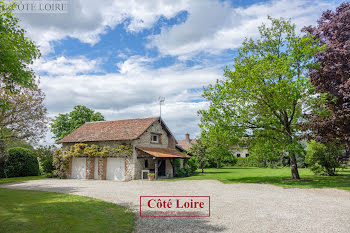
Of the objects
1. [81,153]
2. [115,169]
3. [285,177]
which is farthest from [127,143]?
[285,177]

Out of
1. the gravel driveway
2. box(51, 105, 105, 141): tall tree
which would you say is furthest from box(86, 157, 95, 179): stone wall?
box(51, 105, 105, 141): tall tree

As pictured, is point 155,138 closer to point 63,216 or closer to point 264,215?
point 63,216

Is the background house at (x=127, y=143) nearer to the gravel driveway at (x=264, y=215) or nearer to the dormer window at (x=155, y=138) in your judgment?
the dormer window at (x=155, y=138)

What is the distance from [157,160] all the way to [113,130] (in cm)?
624

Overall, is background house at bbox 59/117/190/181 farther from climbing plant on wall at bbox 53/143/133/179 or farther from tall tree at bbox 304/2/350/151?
tall tree at bbox 304/2/350/151

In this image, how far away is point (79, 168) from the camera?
92.4 feet

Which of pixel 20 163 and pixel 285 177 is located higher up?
pixel 20 163

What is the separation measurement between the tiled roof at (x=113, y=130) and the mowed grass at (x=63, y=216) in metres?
13.2

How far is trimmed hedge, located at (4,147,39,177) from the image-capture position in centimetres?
2844

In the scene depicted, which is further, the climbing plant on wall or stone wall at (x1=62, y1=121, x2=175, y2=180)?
the climbing plant on wall

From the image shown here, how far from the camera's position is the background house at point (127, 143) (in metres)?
25.5

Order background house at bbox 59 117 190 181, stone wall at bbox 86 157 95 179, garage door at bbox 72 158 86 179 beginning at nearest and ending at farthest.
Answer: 1. background house at bbox 59 117 190 181
2. stone wall at bbox 86 157 95 179
3. garage door at bbox 72 158 86 179

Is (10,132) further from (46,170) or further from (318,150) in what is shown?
(318,150)

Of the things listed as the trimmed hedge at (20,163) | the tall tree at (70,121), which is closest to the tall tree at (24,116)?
the trimmed hedge at (20,163)
